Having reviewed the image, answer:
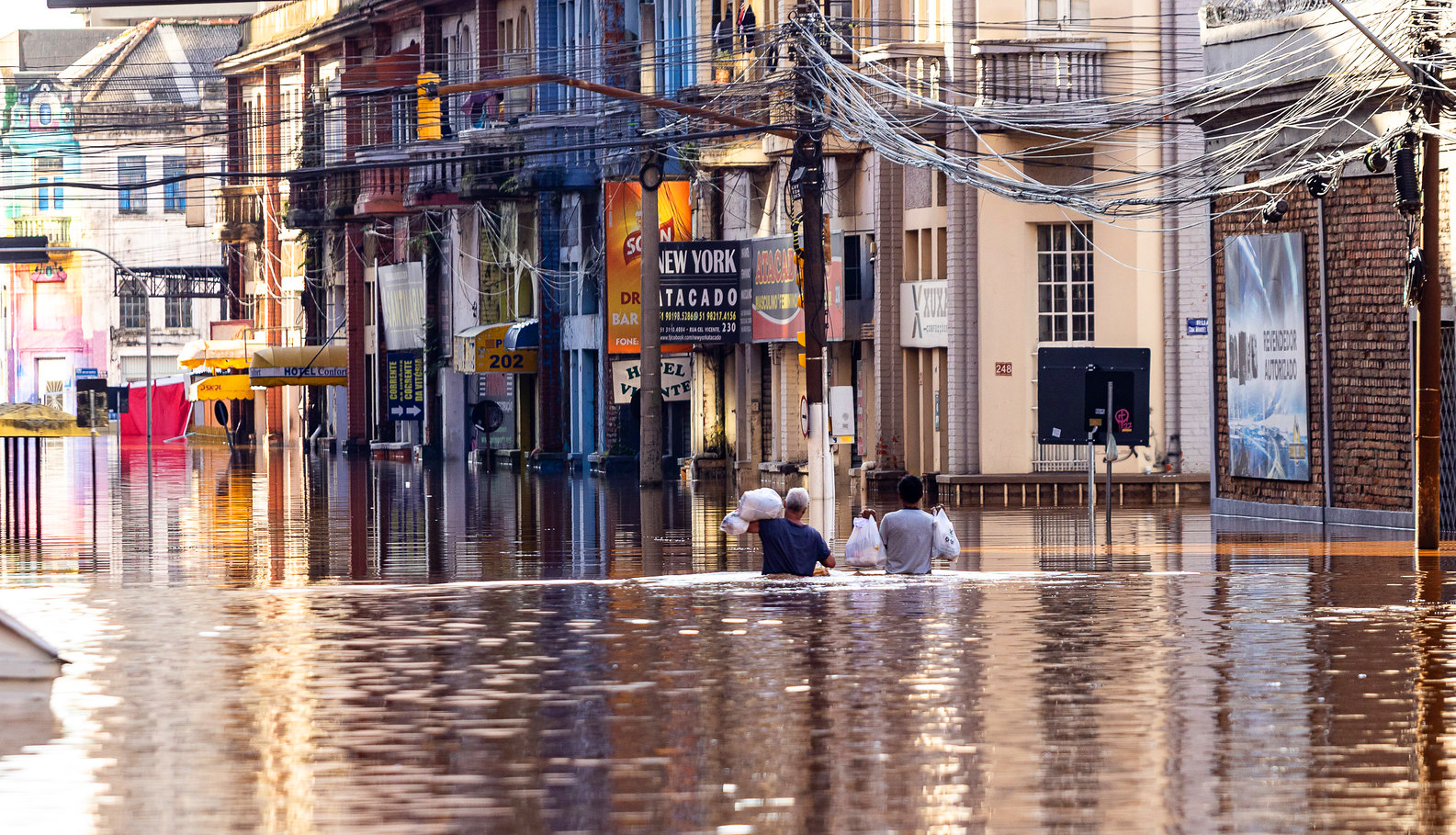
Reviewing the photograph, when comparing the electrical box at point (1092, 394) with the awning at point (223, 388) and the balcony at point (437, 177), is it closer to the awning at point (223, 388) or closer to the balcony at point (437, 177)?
the balcony at point (437, 177)

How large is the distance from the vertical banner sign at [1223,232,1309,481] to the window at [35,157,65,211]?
273 feet

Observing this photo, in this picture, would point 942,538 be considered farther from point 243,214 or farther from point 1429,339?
point 243,214

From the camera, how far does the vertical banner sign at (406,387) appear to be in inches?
3007

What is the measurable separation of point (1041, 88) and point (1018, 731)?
3012cm

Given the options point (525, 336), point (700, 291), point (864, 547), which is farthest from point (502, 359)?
point (864, 547)

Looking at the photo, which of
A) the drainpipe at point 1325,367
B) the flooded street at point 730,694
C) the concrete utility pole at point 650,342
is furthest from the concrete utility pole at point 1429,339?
the concrete utility pole at point 650,342

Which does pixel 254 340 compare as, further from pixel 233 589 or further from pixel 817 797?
pixel 817 797

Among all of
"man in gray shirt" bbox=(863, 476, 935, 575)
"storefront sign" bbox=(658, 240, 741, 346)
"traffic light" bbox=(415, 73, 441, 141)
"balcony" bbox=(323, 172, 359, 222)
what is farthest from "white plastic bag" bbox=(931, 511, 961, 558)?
"balcony" bbox=(323, 172, 359, 222)

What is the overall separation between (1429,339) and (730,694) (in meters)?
14.8

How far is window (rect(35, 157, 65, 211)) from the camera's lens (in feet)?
375

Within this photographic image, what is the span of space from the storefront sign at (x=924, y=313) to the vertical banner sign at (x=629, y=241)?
974cm

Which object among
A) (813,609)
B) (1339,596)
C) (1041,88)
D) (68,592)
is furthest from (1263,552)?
(1041,88)

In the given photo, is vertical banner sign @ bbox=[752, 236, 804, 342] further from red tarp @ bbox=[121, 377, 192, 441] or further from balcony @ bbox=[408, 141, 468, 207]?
red tarp @ bbox=[121, 377, 192, 441]

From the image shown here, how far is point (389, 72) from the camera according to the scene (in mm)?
77750
